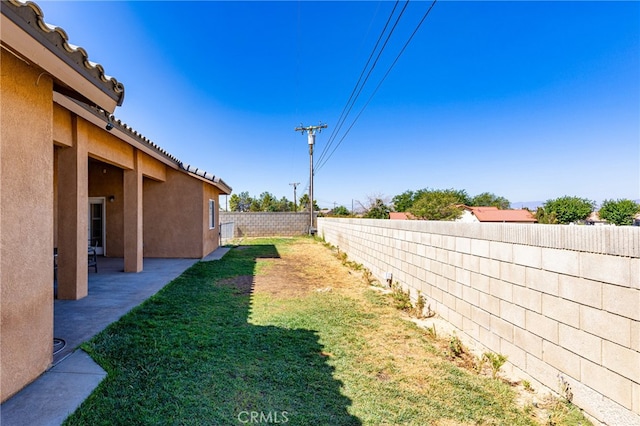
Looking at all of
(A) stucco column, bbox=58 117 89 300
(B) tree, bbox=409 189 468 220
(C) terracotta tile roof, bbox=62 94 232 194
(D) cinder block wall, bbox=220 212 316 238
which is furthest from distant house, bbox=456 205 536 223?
(A) stucco column, bbox=58 117 89 300

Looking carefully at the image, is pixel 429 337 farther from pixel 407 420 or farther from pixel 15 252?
pixel 15 252

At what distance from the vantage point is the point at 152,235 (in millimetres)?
10570

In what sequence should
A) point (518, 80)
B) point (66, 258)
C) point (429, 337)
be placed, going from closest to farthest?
point (429, 337) → point (66, 258) → point (518, 80)

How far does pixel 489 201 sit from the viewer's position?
2488 inches

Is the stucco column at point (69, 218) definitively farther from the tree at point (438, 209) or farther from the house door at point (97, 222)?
the tree at point (438, 209)

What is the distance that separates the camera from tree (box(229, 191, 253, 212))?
5395cm

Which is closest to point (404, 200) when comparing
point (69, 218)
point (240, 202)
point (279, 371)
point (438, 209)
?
point (438, 209)

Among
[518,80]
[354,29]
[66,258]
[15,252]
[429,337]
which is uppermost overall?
[354,29]

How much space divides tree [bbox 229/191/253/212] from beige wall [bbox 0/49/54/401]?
51418 mm

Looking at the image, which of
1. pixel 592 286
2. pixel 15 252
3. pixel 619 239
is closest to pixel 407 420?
pixel 592 286

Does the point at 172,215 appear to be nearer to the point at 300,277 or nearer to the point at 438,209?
the point at 300,277

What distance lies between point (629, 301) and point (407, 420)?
1884mm

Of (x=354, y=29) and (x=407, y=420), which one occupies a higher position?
(x=354, y=29)

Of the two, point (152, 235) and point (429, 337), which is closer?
point (429, 337)
